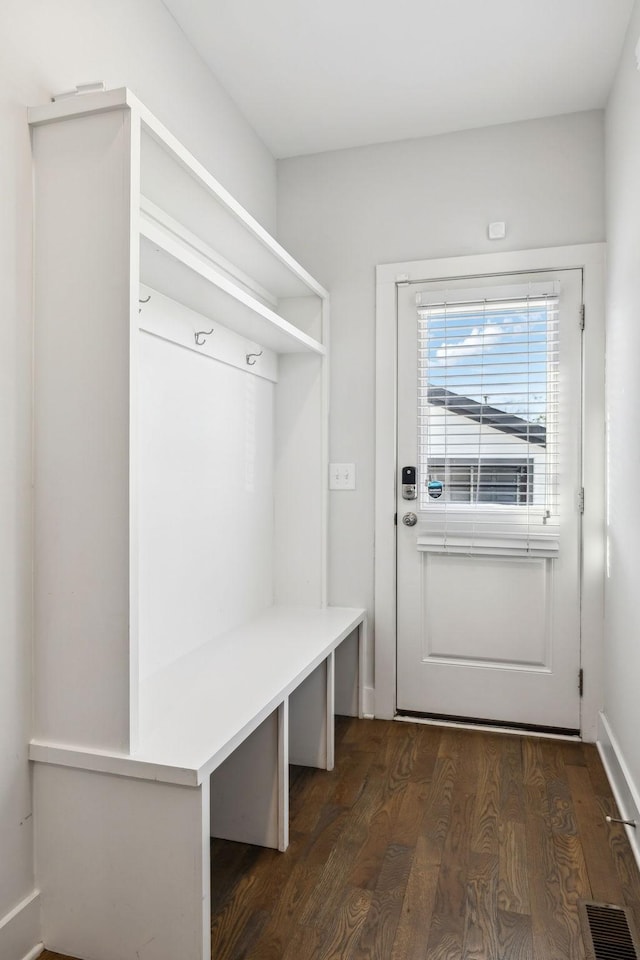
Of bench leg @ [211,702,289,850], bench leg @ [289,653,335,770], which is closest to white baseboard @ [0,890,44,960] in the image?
bench leg @ [211,702,289,850]

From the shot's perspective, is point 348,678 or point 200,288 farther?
point 348,678

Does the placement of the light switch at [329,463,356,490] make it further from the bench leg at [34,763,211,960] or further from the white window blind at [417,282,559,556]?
the bench leg at [34,763,211,960]

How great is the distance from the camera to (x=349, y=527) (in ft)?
10.2

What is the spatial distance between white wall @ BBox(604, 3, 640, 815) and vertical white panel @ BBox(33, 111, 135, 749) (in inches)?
63.1

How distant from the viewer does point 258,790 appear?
1.99 m

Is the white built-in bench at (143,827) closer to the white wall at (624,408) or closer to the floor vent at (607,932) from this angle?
the floor vent at (607,932)

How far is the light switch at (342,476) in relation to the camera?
3.09 metres

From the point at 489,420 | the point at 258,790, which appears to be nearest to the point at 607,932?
the point at 258,790

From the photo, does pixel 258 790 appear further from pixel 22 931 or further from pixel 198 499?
pixel 198 499

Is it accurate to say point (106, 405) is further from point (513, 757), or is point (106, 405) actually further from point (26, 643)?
point (513, 757)

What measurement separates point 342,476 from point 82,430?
5.62 feet

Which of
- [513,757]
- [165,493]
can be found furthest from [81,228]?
[513,757]

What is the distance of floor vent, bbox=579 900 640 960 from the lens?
154 centimetres

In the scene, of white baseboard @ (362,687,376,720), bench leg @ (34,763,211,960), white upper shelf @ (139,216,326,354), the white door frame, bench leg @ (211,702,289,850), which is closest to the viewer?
bench leg @ (34,763,211,960)
